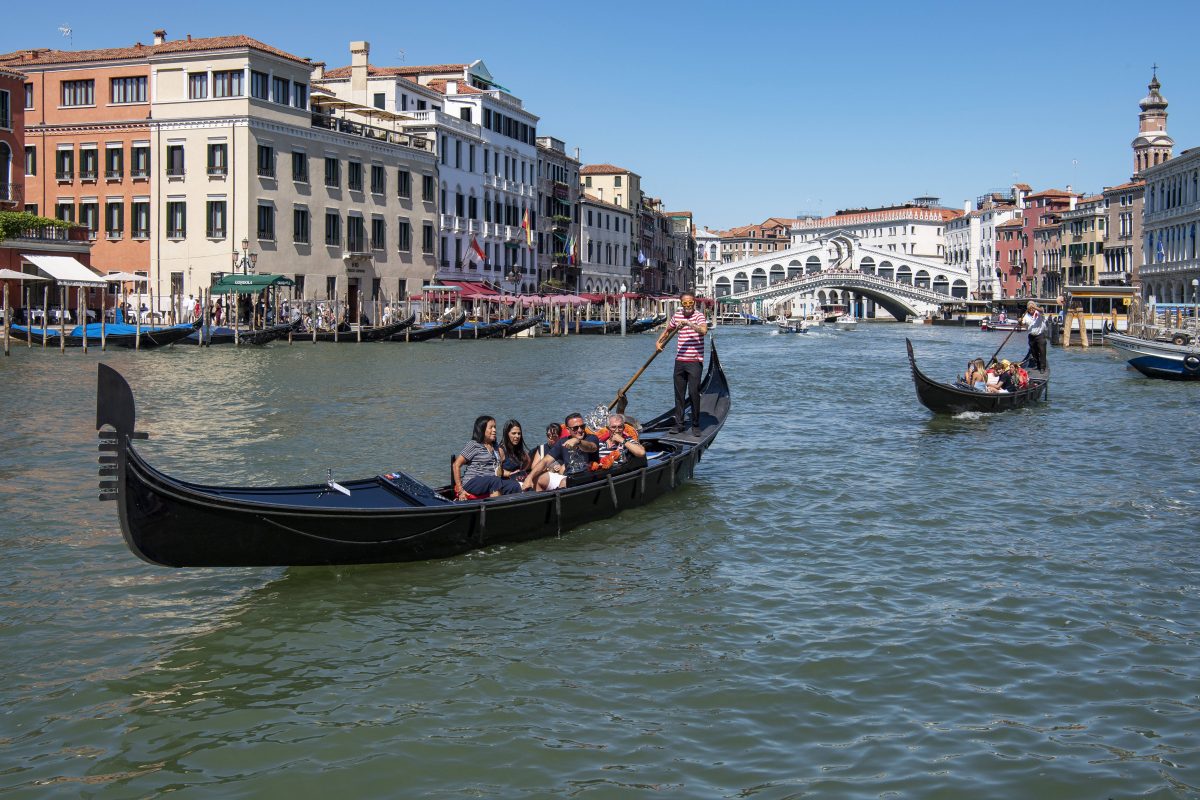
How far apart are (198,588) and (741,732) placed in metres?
2.98

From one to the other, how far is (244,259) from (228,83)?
420 cm

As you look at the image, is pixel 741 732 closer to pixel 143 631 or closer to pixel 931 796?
pixel 931 796

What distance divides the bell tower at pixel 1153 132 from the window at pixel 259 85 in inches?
1725

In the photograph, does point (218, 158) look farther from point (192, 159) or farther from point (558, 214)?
point (558, 214)

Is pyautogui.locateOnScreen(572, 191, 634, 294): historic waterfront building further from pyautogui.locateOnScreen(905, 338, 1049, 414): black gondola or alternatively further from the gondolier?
the gondolier

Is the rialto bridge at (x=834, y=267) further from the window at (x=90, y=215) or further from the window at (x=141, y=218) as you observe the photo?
the window at (x=90, y=215)

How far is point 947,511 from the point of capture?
8.21 metres

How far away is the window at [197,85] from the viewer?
28491 millimetres

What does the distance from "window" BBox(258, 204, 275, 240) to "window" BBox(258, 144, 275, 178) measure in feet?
2.55

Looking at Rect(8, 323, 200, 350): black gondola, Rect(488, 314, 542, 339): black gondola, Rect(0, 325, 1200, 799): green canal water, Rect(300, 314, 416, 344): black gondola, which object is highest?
Rect(488, 314, 542, 339): black gondola

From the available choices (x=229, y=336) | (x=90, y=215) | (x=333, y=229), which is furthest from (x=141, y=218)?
(x=229, y=336)

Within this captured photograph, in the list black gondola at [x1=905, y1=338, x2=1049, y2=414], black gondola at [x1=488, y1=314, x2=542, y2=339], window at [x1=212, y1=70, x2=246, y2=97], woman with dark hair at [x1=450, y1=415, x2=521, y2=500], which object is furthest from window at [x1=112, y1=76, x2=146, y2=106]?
woman with dark hair at [x1=450, y1=415, x2=521, y2=500]

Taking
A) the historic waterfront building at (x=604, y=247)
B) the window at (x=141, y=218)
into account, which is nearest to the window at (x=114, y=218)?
the window at (x=141, y=218)

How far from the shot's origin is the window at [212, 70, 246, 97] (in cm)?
2827
